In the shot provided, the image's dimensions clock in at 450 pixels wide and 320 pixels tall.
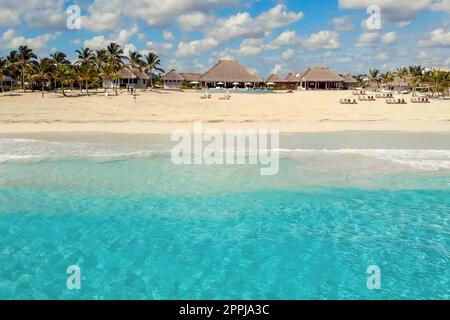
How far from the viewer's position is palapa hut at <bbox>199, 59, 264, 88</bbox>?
65312 millimetres

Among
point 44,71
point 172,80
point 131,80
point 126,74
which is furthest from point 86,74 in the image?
point 172,80

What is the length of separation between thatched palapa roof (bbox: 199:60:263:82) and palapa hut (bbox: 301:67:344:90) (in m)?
8.08

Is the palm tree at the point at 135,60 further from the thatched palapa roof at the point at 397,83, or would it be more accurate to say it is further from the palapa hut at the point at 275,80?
the thatched palapa roof at the point at 397,83

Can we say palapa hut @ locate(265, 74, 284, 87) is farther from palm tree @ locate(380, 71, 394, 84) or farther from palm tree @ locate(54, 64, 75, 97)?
palm tree @ locate(54, 64, 75, 97)

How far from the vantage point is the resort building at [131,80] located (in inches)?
2287

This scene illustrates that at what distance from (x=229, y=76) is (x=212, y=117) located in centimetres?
3936


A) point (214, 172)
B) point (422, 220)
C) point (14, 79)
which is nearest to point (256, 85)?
point (14, 79)

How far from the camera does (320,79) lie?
6712 cm

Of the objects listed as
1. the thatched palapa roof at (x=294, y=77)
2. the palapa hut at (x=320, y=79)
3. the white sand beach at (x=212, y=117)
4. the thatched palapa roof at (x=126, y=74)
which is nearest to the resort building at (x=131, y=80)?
the thatched palapa roof at (x=126, y=74)

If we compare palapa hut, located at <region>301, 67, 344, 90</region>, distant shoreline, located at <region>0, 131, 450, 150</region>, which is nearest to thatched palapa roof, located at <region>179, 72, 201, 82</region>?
palapa hut, located at <region>301, 67, 344, 90</region>

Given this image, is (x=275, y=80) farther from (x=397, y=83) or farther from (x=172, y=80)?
(x=397, y=83)
